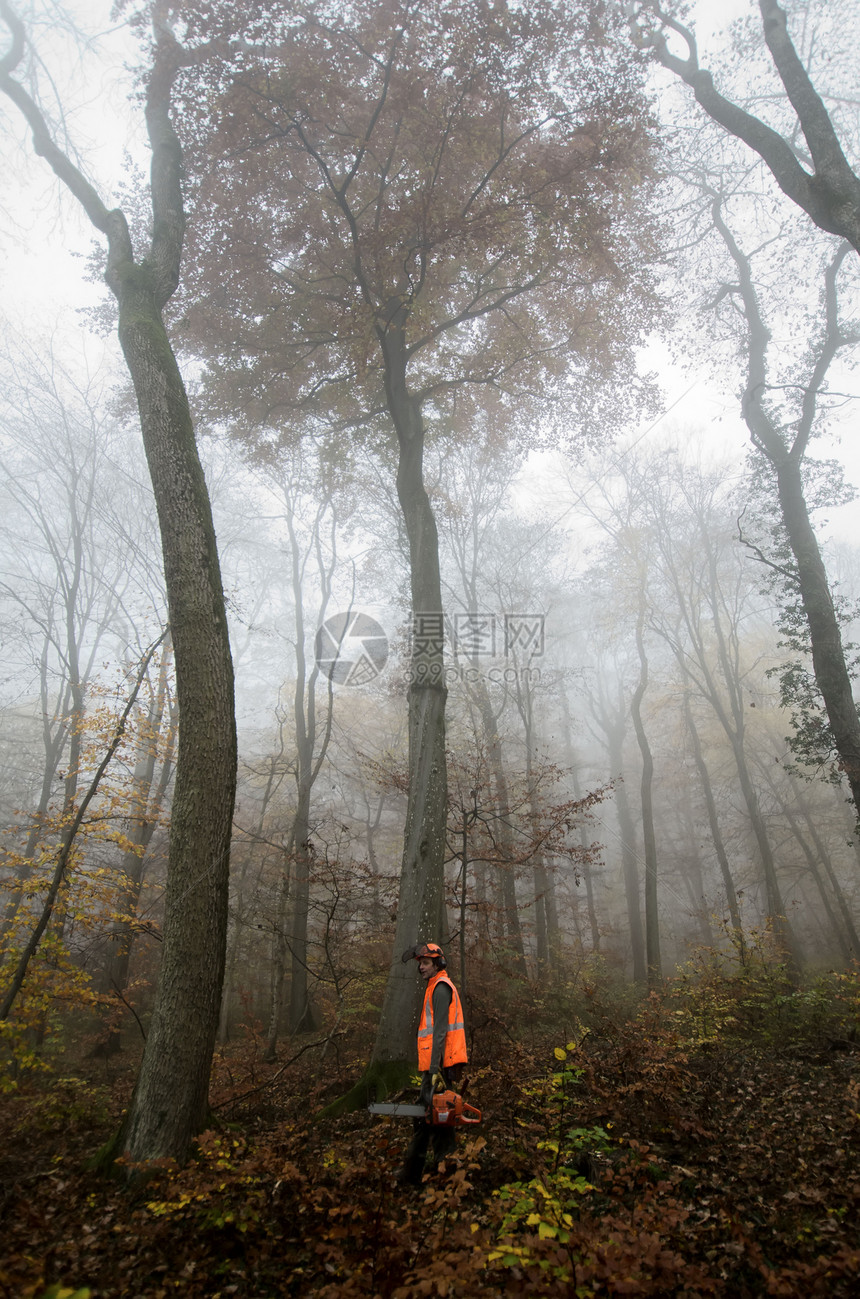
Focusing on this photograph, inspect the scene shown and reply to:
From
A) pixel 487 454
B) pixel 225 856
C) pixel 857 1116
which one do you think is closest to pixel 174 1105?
pixel 225 856

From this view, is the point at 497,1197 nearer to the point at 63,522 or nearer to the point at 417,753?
the point at 417,753

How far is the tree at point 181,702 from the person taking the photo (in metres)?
4.11

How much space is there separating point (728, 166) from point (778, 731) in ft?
56.9

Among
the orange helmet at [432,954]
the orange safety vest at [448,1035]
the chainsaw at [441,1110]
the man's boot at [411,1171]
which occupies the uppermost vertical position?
the orange helmet at [432,954]

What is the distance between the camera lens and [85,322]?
9.96 meters

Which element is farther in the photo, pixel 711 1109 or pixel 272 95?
pixel 272 95

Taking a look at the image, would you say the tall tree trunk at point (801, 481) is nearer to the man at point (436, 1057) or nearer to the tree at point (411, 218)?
the tree at point (411, 218)

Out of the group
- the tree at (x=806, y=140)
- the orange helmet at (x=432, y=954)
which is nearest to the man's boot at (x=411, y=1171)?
the orange helmet at (x=432, y=954)

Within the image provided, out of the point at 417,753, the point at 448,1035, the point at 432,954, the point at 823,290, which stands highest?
the point at 823,290

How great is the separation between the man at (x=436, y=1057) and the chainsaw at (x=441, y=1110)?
6 centimetres

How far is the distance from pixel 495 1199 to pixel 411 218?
10.3 m

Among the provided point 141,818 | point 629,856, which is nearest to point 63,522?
point 141,818

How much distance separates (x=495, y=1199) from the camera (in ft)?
11.4

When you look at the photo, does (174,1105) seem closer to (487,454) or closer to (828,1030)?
(828,1030)
